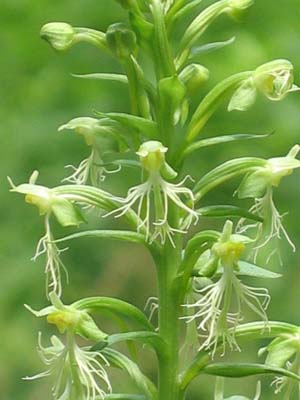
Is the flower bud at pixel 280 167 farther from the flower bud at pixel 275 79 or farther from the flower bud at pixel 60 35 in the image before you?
the flower bud at pixel 60 35

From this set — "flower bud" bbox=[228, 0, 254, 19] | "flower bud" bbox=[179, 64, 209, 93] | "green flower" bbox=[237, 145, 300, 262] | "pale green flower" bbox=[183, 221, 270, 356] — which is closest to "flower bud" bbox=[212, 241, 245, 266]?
"pale green flower" bbox=[183, 221, 270, 356]

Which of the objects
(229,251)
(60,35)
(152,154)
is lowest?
(229,251)

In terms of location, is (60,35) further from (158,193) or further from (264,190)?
(264,190)

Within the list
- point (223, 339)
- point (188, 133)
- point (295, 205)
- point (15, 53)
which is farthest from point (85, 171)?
point (15, 53)

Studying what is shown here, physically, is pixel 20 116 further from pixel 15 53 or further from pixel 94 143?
pixel 94 143

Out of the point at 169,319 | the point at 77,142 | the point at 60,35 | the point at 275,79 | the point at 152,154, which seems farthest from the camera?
the point at 77,142

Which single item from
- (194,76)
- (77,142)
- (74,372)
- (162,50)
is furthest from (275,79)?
(77,142)
